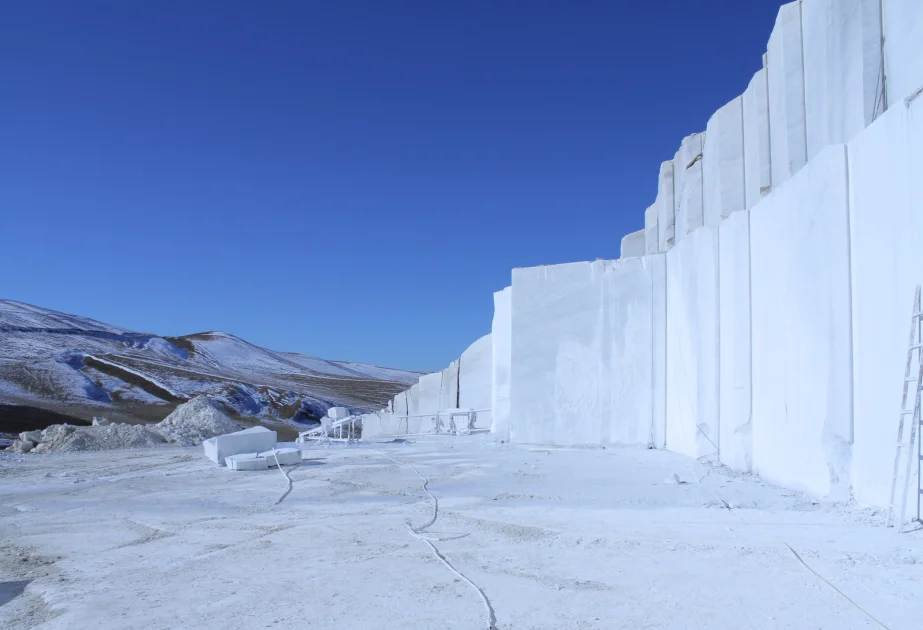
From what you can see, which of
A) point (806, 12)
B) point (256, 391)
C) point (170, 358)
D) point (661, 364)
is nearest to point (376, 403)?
point (256, 391)

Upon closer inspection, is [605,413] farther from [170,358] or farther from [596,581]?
[170,358]

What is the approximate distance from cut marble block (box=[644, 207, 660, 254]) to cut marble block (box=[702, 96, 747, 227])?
342cm

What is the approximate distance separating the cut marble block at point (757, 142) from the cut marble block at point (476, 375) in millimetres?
12309

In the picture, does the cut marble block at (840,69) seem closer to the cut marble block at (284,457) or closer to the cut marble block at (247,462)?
the cut marble block at (284,457)

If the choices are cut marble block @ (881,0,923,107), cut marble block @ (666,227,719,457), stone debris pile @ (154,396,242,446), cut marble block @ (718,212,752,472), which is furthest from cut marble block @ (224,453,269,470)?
cut marble block @ (881,0,923,107)

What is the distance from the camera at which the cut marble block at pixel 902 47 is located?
664cm

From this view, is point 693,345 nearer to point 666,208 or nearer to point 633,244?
point 666,208

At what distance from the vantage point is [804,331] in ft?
25.7

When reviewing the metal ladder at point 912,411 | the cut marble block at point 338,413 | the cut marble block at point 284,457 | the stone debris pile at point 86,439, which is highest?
the metal ladder at point 912,411

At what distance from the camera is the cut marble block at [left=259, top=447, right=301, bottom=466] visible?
39.0 feet

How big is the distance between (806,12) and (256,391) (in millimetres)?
57960

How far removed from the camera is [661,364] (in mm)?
13211

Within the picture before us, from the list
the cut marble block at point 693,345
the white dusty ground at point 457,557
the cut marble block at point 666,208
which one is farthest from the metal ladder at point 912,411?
the cut marble block at point 666,208

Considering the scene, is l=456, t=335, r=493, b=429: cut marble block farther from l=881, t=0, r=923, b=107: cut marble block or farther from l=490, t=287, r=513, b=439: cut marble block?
l=881, t=0, r=923, b=107: cut marble block
